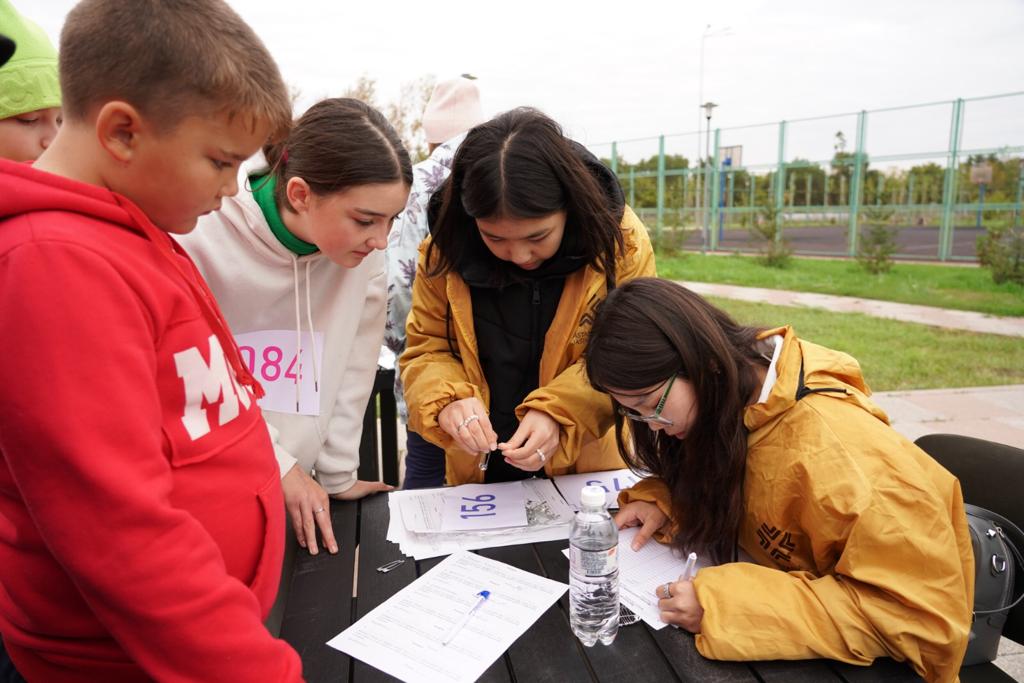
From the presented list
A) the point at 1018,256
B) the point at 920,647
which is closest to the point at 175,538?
the point at 920,647

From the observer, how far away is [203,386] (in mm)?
955

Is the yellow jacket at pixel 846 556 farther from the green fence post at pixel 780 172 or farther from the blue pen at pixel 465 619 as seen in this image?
the green fence post at pixel 780 172

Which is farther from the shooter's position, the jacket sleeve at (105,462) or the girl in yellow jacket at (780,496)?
the girl in yellow jacket at (780,496)

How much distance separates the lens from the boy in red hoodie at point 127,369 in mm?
751

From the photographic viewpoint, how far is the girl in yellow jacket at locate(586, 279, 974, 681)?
4.06ft

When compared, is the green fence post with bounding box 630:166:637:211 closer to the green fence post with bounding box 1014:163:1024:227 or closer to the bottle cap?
the green fence post with bounding box 1014:163:1024:227

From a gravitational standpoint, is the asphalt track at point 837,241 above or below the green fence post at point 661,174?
below

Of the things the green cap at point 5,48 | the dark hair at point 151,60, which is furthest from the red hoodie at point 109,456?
the green cap at point 5,48

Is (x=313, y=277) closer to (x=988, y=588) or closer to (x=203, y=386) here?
(x=203, y=386)

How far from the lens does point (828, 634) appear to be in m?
1.24

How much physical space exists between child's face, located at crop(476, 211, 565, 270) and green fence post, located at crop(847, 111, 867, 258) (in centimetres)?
1333

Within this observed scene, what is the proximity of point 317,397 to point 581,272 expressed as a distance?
0.74 meters

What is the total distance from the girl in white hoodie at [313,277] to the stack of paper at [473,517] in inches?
6.2

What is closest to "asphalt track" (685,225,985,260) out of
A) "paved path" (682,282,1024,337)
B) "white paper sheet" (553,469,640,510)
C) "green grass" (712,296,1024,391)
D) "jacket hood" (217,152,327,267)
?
"paved path" (682,282,1024,337)
